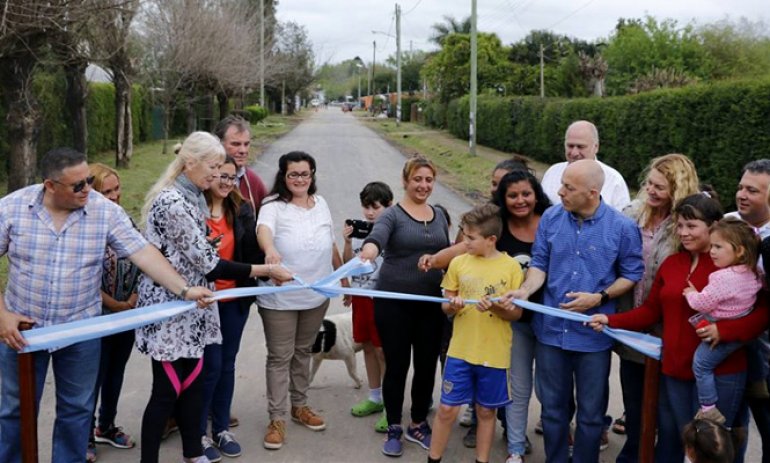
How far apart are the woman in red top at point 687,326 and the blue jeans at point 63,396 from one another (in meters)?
2.87

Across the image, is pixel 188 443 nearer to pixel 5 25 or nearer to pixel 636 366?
pixel 636 366

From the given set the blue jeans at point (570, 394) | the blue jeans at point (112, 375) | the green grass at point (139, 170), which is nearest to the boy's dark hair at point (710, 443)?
the blue jeans at point (570, 394)

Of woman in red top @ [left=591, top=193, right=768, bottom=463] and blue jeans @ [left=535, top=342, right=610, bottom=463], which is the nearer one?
woman in red top @ [left=591, top=193, right=768, bottom=463]

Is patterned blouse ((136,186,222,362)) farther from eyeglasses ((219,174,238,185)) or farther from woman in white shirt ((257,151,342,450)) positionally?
woman in white shirt ((257,151,342,450))

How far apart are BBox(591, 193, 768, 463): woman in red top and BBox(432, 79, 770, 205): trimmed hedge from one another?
1082cm

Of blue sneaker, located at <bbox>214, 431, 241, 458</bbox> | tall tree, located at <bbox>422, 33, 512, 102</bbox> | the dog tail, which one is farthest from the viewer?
tall tree, located at <bbox>422, 33, 512, 102</bbox>

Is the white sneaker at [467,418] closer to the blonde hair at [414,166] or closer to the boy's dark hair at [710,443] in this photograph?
the blonde hair at [414,166]

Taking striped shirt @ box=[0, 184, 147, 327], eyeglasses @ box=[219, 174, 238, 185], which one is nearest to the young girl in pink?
eyeglasses @ box=[219, 174, 238, 185]

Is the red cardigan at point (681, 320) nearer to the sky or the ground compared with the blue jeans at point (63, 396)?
nearer to the sky

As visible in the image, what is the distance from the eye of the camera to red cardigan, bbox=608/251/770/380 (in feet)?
11.8

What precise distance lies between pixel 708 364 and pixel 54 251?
136 inches

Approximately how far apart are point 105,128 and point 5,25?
18.0 meters

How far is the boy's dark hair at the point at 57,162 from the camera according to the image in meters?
3.71

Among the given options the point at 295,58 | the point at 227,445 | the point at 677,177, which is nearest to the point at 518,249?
the point at 677,177
